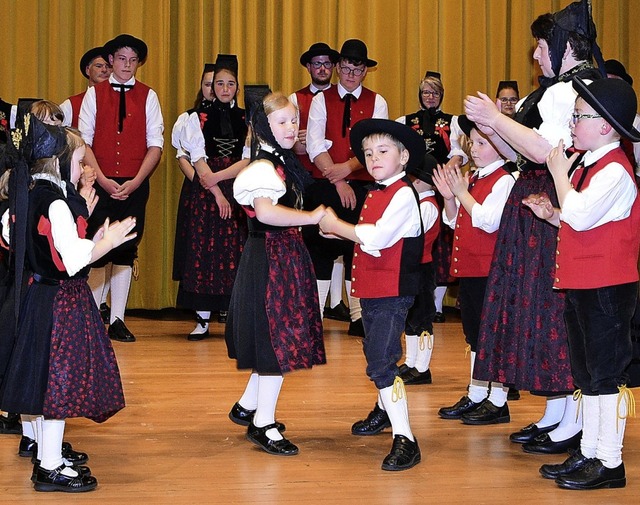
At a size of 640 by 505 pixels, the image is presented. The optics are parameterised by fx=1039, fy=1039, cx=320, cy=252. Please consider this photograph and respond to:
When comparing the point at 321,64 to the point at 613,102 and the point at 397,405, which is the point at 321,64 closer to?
the point at 397,405

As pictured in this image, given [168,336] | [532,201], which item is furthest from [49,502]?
[168,336]

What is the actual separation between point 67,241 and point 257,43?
434 cm

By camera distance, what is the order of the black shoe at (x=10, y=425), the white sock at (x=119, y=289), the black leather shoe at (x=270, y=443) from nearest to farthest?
1. the black leather shoe at (x=270, y=443)
2. the black shoe at (x=10, y=425)
3. the white sock at (x=119, y=289)

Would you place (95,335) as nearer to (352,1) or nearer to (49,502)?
(49,502)

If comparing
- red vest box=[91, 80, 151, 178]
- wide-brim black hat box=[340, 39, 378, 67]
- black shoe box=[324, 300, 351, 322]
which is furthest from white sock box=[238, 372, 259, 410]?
black shoe box=[324, 300, 351, 322]

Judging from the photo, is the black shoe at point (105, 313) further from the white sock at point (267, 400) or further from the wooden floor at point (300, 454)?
the white sock at point (267, 400)

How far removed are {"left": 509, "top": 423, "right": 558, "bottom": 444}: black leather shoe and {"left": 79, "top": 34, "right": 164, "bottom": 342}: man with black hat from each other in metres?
2.87

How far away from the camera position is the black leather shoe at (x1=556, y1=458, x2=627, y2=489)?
3.27 m

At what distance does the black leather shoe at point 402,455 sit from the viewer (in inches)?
138

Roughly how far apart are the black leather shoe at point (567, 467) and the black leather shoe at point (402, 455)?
43 cm

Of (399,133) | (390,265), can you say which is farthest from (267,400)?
(399,133)

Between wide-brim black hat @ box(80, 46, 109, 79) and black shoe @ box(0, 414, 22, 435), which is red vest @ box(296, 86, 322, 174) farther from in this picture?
black shoe @ box(0, 414, 22, 435)

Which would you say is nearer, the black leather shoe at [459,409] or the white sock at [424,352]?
the black leather shoe at [459,409]

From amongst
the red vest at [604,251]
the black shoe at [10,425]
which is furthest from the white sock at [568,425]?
the black shoe at [10,425]
